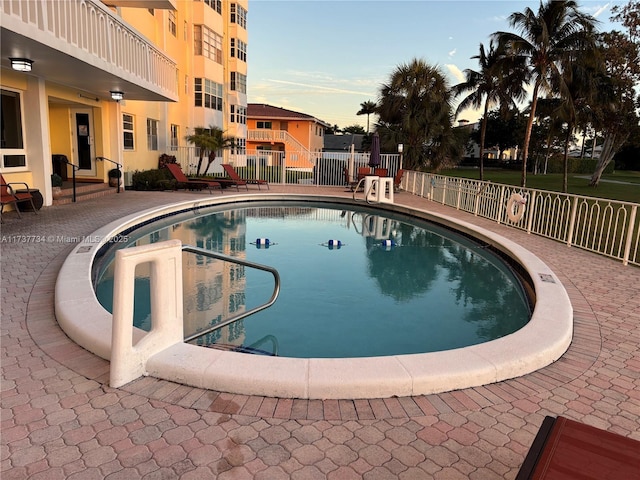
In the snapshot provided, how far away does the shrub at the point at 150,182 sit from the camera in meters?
16.9

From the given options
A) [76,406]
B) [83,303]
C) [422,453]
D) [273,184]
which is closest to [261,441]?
[422,453]

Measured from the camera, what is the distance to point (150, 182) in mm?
16969

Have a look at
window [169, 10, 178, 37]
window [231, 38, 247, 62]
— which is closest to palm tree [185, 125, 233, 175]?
window [169, 10, 178, 37]

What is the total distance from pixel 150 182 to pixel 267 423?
1590 centimetres

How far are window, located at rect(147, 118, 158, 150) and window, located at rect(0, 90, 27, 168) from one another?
8132 millimetres

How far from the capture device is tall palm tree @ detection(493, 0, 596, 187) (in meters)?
20.0

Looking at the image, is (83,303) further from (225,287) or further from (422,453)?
(422,453)

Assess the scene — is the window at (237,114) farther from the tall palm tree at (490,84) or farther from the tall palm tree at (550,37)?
the tall palm tree at (550,37)

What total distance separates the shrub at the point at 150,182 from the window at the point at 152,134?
7.03 feet

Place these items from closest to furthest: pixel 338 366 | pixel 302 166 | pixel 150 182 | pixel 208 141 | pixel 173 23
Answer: pixel 338 366 < pixel 150 182 < pixel 208 141 < pixel 173 23 < pixel 302 166

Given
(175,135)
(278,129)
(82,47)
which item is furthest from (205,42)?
(278,129)

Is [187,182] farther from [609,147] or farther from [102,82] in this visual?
[609,147]

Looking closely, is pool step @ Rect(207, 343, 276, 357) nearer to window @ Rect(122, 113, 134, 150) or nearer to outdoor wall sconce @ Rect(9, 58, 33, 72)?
outdoor wall sconce @ Rect(9, 58, 33, 72)

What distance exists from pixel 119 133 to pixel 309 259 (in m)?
10.5
